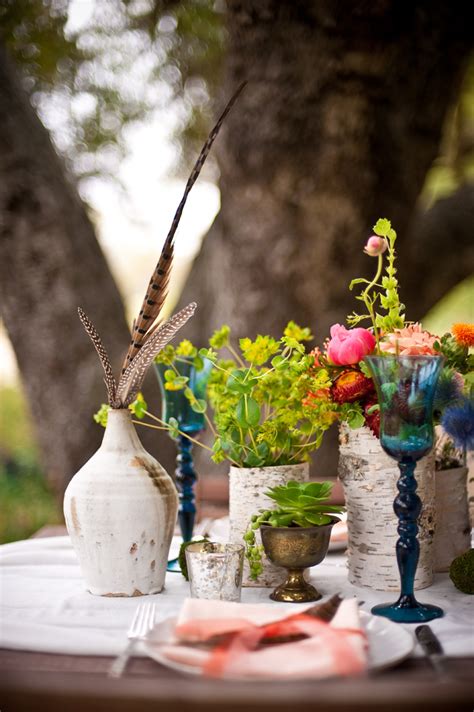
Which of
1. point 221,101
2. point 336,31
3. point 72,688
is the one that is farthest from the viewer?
point 221,101

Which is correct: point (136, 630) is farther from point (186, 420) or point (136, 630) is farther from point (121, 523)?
point (186, 420)

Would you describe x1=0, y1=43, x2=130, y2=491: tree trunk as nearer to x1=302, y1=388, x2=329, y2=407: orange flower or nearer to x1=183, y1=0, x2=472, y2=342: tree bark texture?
x1=183, y1=0, x2=472, y2=342: tree bark texture

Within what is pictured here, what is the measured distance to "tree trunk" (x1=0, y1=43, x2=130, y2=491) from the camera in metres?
2.64

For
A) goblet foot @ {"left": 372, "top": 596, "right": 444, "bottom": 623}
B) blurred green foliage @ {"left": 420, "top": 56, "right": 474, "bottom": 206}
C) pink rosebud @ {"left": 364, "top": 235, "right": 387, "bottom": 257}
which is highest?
blurred green foliage @ {"left": 420, "top": 56, "right": 474, "bottom": 206}

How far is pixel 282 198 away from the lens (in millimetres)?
2578

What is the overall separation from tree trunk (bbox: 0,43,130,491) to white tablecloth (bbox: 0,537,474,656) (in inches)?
55.9

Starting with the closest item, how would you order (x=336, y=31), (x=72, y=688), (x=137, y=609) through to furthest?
(x=72, y=688) → (x=137, y=609) → (x=336, y=31)

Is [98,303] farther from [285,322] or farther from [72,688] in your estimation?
[72,688]

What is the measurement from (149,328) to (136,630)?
0.41m

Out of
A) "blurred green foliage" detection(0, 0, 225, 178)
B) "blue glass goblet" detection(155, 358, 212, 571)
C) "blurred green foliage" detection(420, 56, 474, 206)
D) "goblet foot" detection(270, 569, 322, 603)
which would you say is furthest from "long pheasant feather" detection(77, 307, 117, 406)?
"blurred green foliage" detection(420, 56, 474, 206)

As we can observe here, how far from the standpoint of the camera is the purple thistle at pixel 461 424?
100 centimetres

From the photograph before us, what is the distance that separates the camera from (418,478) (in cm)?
111

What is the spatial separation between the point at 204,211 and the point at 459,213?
1.51 m

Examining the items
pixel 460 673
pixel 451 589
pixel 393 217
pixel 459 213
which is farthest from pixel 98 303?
pixel 460 673
